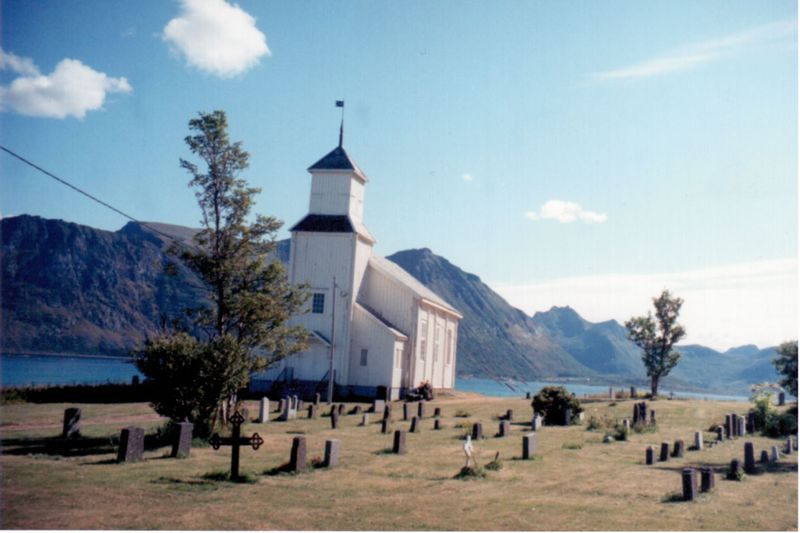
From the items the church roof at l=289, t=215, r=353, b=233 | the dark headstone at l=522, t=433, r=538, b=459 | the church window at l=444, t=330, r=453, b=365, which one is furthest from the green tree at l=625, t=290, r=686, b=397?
the dark headstone at l=522, t=433, r=538, b=459

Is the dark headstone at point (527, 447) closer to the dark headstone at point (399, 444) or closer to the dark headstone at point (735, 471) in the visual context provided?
the dark headstone at point (399, 444)

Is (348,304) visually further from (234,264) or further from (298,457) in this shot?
(298,457)

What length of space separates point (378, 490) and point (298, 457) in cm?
245

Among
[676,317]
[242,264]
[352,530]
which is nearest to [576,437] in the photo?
[242,264]

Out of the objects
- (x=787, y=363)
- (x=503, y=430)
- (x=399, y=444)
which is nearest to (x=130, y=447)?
(x=399, y=444)

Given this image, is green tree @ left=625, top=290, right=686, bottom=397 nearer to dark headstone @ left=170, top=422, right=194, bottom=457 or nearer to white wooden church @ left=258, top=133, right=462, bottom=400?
white wooden church @ left=258, top=133, right=462, bottom=400

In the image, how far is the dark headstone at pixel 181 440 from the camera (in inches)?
608

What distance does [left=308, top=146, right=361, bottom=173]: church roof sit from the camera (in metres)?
45.0

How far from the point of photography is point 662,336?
5034cm

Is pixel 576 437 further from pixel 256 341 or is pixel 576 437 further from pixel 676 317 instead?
pixel 676 317

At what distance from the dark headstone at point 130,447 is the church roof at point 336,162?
32.1 metres

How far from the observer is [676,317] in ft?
166

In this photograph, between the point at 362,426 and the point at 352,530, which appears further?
the point at 362,426

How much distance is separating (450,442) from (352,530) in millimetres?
12249
